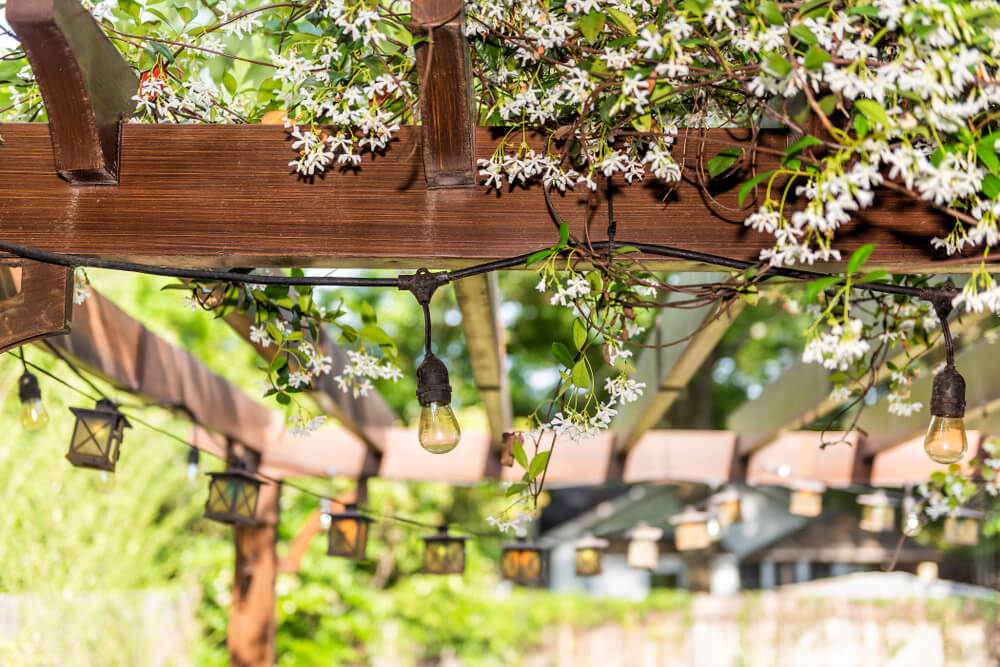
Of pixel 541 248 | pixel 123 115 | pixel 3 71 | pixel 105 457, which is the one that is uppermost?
pixel 3 71

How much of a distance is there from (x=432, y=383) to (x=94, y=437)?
1.56m

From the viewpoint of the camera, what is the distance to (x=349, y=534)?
356cm

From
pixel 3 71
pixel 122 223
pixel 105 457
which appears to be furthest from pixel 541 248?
pixel 105 457

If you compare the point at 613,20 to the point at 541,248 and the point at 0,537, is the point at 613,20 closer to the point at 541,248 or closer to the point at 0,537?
the point at 541,248

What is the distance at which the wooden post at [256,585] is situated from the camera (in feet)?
A: 11.7

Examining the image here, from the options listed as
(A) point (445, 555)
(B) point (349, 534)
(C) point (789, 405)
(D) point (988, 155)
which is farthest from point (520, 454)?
(A) point (445, 555)

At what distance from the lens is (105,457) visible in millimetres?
2480

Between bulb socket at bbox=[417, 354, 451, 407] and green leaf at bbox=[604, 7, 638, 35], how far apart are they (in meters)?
0.52

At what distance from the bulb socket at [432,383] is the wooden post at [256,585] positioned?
8.13 feet

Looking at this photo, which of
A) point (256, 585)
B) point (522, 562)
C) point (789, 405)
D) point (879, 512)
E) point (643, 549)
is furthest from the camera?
point (643, 549)

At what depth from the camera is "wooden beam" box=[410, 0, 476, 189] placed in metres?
1.00

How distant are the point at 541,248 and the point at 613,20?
33 cm

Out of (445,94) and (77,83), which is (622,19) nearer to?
(445,94)

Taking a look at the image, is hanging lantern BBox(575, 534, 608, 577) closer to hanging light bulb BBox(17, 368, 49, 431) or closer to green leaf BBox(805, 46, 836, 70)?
hanging light bulb BBox(17, 368, 49, 431)
